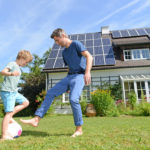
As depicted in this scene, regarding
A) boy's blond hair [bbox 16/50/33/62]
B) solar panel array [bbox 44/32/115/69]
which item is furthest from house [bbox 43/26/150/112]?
boy's blond hair [bbox 16/50/33/62]

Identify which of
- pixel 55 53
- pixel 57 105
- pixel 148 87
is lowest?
pixel 57 105

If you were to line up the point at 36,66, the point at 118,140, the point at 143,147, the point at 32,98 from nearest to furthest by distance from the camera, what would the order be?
the point at 143,147
the point at 118,140
the point at 32,98
the point at 36,66

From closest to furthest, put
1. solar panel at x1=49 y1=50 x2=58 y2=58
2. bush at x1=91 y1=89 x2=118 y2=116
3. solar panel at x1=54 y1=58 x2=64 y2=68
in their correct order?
bush at x1=91 y1=89 x2=118 y2=116
solar panel at x1=54 y1=58 x2=64 y2=68
solar panel at x1=49 y1=50 x2=58 y2=58

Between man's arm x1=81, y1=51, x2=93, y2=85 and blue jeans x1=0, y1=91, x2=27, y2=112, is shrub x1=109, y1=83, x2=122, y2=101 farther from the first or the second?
blue jeans x1=0, y1=91, x2=27, y2=112

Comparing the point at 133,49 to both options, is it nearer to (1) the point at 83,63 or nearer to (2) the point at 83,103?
(2) the point at 83,103

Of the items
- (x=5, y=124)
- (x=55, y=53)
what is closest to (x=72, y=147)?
(x=5, y=124)

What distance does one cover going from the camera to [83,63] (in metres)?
2.91

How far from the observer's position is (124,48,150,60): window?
1334 centimetres

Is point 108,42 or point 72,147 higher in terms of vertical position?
point 108,42

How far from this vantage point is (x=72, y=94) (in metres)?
2.65

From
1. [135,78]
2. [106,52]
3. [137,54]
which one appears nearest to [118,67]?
[135,78]

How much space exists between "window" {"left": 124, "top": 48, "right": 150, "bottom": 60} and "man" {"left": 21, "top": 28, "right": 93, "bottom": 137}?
37.9ft

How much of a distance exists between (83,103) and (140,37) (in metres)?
10.0

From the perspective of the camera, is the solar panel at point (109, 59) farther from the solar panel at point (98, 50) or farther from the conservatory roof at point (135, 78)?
the conservatory roof at point (135, 78)
